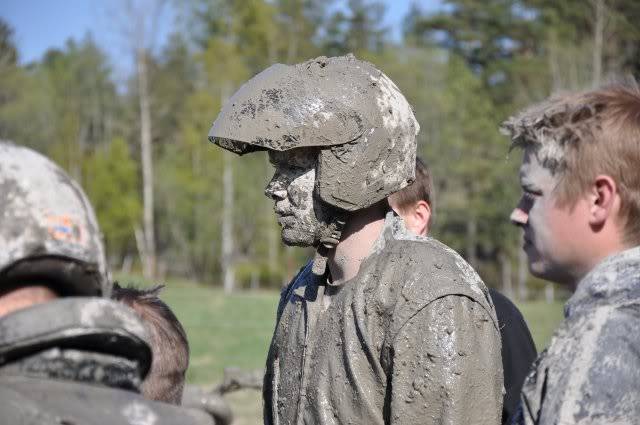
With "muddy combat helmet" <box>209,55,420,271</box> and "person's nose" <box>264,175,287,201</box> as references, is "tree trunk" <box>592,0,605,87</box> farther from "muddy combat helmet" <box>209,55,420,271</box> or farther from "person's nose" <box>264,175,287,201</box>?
"person's nose" <box>264,175,287,201</box>

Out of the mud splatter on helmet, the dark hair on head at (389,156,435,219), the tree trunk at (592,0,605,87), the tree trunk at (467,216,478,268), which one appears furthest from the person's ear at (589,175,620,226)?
the tree trunk at (467,216,478,268)

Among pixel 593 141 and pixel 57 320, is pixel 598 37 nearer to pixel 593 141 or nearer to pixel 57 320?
pixel 593 141

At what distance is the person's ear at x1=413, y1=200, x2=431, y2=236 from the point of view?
521cm

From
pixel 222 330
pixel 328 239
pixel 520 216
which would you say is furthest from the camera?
pixel 222 330

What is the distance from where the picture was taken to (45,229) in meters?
1.65

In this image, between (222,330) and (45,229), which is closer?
(45,229)

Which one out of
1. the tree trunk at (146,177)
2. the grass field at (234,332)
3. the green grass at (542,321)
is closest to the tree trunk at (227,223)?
the tree trunk at (146,177)

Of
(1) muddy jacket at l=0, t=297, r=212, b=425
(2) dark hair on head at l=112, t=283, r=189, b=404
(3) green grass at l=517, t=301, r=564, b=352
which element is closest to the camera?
(1) muddy jacket at l=0, t=297, r=212, b=425

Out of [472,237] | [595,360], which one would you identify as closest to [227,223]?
[472,237]

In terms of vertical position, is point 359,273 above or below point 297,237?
below

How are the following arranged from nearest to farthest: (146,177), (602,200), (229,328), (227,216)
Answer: (602,200) < (229,328) < (227,216) < (146,177)

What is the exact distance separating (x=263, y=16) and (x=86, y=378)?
5843 cm

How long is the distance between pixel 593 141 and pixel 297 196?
1.11m

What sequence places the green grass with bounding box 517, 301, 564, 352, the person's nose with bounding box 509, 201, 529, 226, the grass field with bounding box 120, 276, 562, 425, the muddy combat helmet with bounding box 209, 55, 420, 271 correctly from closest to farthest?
the person's nose with bounding box 509, 201, 529, 226 < the muddy combat helmet with bounding box 209, 55, 420, 271 < the grass field with bounding box 120, 276, 562, 425 < the green grass with bounding box 517, 301, 564, 352
